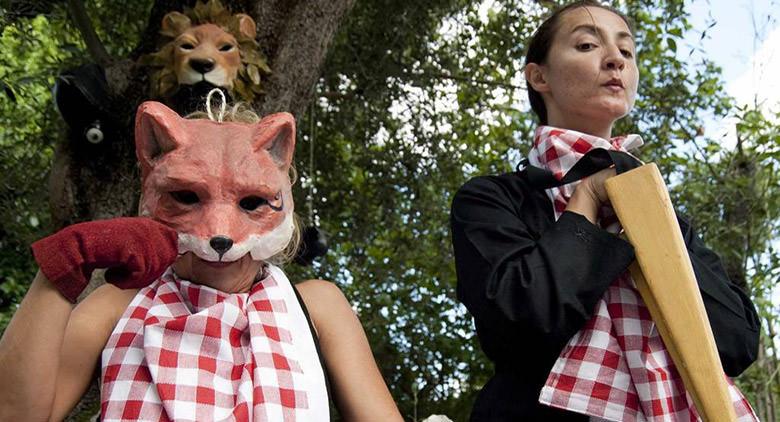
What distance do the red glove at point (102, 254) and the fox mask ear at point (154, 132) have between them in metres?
0.30

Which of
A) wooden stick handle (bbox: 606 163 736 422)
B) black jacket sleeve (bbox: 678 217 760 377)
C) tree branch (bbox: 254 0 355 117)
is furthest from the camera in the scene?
tree branch (bbox: 254 0 355 117)

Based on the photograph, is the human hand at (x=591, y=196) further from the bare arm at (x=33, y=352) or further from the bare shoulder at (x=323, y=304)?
the bare arm at (x=33, y=352)

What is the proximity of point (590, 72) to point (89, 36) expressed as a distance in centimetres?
336

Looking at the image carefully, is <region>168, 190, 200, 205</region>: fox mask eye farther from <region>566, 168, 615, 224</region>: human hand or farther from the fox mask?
<region>566, 168, 615, 224</region>: human hand

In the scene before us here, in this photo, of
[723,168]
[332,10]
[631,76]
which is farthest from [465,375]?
[631,76]

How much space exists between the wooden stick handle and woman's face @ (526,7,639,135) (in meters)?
0.30

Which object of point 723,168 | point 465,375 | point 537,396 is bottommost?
point 465,375

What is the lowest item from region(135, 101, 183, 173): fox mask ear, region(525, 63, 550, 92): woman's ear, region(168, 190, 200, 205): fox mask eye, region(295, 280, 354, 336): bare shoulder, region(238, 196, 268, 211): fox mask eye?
region(295, 280, 354, 336): bare shoulder

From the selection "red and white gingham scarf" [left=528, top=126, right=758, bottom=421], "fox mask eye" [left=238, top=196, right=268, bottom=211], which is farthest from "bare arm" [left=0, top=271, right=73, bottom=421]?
"red and white gingham scarf" [left=528, top=126, right=758, bottom=421]

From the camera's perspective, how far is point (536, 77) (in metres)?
2.44

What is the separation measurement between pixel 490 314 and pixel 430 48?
5245 millimetres

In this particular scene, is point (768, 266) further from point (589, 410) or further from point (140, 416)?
point (140, 416)

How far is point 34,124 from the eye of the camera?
6246 mm

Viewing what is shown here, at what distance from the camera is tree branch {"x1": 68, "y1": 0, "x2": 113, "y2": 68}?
481 centimetres
